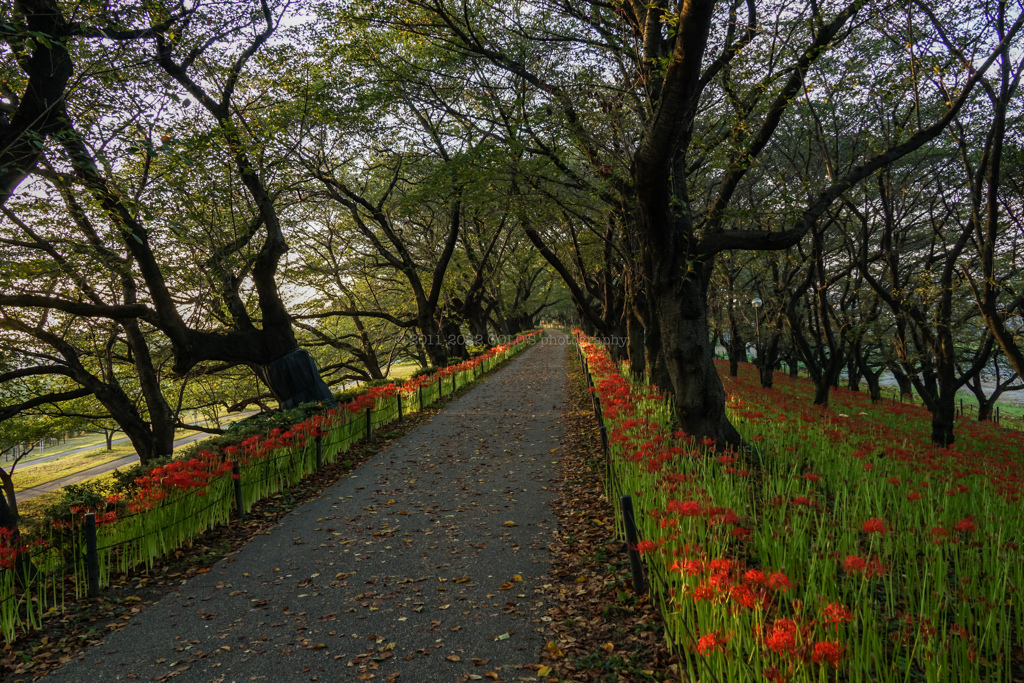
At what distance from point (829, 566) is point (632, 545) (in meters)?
1.55

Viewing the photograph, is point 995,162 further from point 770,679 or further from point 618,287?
point 618,287

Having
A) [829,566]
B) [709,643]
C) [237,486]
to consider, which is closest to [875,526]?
[829,566]

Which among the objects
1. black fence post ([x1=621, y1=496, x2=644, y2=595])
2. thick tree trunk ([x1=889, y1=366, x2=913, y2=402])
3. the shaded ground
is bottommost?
thick tree trunk ([x1=889, y1=366, x2=913, y2=402])

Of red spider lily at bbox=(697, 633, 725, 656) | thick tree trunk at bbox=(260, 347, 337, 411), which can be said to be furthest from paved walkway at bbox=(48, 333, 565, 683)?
thick tree trunk at bbox=(260, 347, 337, 411)

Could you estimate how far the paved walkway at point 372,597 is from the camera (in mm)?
3961

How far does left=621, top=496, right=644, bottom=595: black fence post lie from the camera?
4477 mm

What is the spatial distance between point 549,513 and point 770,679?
4.45 meters

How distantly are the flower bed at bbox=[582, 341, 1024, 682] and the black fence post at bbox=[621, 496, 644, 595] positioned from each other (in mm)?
175

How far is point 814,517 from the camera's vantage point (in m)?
→ 4.37

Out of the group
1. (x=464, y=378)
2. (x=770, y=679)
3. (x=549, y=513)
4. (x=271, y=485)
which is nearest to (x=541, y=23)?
(x=549, y=513)

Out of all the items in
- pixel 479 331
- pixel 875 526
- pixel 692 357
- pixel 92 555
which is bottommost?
pixel 92 555

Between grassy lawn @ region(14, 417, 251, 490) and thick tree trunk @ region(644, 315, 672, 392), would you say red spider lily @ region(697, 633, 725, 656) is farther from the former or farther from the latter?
grassy lawn @ region(14, 417, 251, 490)

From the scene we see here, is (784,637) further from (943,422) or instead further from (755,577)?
(943,422)

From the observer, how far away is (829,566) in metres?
3.41
